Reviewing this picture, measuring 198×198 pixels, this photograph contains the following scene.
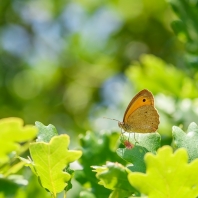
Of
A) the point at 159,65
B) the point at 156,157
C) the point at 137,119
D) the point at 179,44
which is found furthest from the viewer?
the point at 179,44

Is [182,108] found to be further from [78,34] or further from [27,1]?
[27,1]

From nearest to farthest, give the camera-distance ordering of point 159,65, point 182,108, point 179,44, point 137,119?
point 137,119
point 182,108
point 159,65
point 179,44

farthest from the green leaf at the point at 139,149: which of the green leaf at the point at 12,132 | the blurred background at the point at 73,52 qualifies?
the blurred background at the point at 73,52

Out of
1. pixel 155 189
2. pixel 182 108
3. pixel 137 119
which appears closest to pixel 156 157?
pixel 155 189

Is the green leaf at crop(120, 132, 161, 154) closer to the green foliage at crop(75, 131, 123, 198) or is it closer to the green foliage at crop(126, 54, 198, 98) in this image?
the green foliage at crop(75, 131, 123, 198)

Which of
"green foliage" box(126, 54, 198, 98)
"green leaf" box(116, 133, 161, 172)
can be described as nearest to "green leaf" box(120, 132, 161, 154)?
"green leaf" box(116, 133, 161, 172)

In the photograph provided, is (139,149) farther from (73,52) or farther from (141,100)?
(73,52)

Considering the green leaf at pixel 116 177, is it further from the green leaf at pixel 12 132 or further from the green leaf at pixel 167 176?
the green leaf at pixel 12 132
